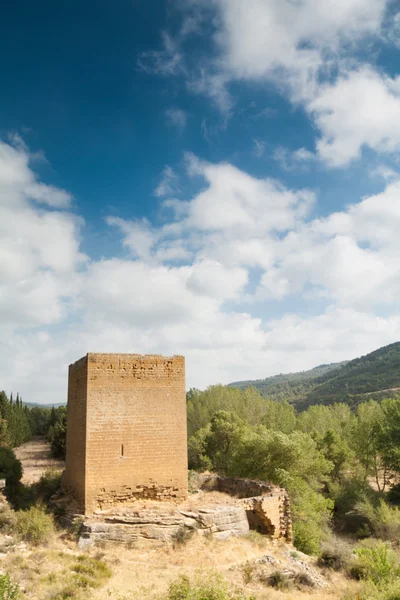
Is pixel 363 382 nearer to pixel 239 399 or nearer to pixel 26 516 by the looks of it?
pixel 239 399

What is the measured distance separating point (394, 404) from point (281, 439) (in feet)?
57.1

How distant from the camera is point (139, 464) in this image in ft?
49.2

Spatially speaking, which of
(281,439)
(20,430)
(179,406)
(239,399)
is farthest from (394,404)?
(20,430)

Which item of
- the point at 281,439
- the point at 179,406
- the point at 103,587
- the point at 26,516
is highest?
the point at 179,406

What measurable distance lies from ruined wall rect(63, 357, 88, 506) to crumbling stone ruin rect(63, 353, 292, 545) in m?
0.03

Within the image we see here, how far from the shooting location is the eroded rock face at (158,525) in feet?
43.4

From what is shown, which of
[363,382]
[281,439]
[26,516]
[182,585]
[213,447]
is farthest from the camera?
[363,382]

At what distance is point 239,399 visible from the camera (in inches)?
1724

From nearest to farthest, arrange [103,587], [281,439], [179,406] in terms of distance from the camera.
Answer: [103,587]
[179,406]
[281,439]

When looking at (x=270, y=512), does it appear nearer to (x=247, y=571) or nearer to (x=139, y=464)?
(x=247, y=571)

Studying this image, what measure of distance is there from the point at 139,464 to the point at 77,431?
8.57 feet

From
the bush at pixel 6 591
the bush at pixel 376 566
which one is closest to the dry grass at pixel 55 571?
the bush at pixel 6 591

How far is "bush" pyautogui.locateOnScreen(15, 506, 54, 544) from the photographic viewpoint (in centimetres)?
1301

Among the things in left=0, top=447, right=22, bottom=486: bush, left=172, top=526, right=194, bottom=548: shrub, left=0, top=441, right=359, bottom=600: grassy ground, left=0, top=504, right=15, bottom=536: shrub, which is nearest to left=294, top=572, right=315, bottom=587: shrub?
left=0, top=441, right=359, bottom=600: grassy ground
